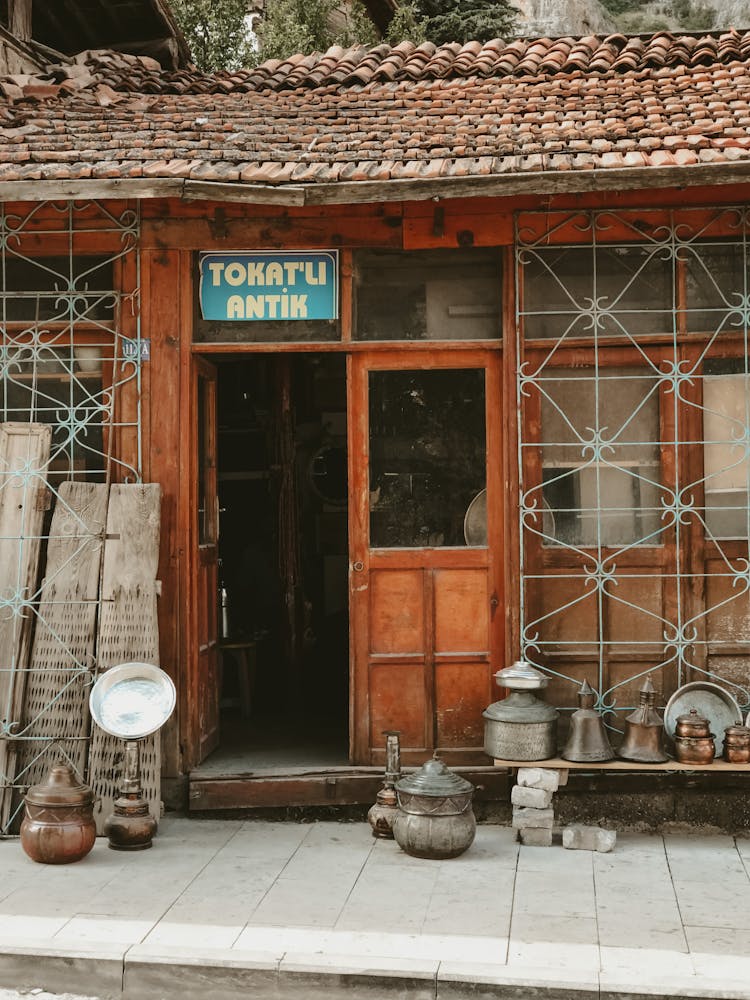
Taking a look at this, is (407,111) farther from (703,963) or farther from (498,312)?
(703,963)

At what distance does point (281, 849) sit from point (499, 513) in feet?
8.05

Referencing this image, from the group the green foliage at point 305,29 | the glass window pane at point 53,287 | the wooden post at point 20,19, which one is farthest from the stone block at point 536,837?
the green foliage at point 305,29

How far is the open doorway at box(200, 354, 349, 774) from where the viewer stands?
965cm

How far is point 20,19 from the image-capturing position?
1020 cm

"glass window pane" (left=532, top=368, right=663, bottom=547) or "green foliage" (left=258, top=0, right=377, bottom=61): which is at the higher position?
"green foliage" (left=258, top=0, right=377, bottom=61)

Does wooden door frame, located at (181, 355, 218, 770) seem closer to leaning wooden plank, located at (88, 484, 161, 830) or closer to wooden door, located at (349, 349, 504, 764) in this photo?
leaning wooden plank, located at (88, 484, 161, 830)

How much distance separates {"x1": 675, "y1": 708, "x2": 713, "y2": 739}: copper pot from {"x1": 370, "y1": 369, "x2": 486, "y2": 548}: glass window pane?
1.77 meters

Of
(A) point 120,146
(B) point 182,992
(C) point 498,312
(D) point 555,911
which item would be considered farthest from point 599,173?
(B) point 182,992

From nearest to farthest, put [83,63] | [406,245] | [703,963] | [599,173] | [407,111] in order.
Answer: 1. [703,963]
2. [599,173]
3. [406,245]
4. [407,111]
5. [83,63]

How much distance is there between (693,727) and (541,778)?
36.5 inches

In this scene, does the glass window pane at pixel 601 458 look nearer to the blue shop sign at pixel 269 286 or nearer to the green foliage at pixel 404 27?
the blue shop sign at pixel 269 286

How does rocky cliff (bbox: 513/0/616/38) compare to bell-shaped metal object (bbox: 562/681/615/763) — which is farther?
rocky cliff (bbox: 513/0/616/38)

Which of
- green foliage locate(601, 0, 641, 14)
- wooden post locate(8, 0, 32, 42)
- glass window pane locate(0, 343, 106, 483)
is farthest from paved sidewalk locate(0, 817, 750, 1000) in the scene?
green foliage locate(601, 0, 641, 14)

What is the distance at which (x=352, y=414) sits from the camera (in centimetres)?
714
